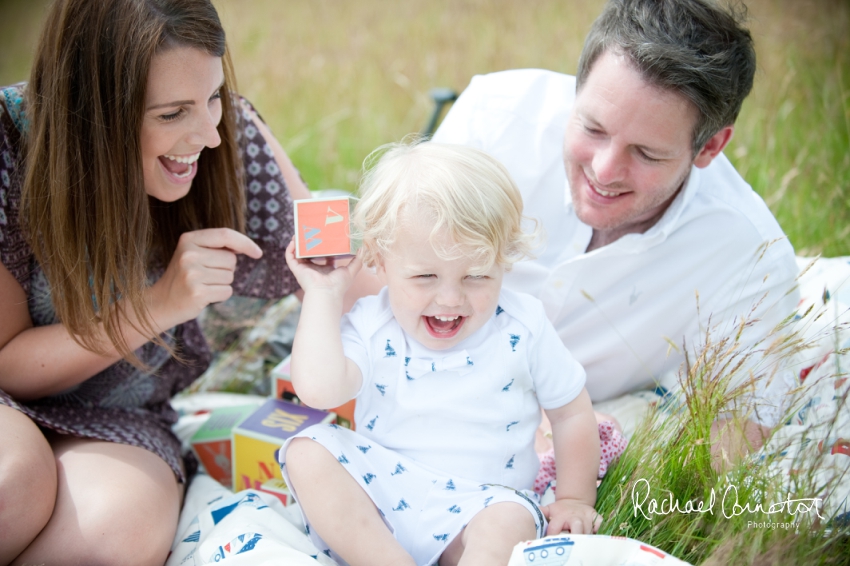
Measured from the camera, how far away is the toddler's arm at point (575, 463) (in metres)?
1.64

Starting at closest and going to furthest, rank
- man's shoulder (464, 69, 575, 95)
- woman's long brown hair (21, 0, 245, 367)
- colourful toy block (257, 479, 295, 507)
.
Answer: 1. woman's long brown hair (21, 0, 245, 367)
2. colourful toy block (257, 479, 295, 507)
3. man's shoulder (464, 69, 575, 95)

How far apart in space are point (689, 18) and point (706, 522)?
1.35 metres

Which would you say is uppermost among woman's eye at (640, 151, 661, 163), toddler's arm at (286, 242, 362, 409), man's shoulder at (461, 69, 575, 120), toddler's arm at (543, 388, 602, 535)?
man's shoulder at (461, 69, 575, 120)

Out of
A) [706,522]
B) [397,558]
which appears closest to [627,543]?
[706,522]

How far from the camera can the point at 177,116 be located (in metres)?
1.68

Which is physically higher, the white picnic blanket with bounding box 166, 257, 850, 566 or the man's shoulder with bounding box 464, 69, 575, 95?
the man's shoulder with bounding box 464, 69, 575, 95

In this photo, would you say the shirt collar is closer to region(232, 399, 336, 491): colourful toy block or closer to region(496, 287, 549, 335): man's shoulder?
region(496, 287, 549, 335): man's shoulder

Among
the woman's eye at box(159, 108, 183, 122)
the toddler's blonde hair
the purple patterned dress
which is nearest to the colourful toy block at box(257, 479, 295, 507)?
the purple patterned dress

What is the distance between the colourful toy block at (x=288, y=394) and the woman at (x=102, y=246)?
45 centimetres

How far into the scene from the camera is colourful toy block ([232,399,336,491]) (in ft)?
6.95

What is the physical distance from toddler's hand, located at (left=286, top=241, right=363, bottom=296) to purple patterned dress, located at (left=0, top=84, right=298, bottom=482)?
1.45ft

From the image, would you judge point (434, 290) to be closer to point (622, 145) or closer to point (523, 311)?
point (523, 311)

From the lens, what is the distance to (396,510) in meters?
1.66

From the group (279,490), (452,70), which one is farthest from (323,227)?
(452,70)
